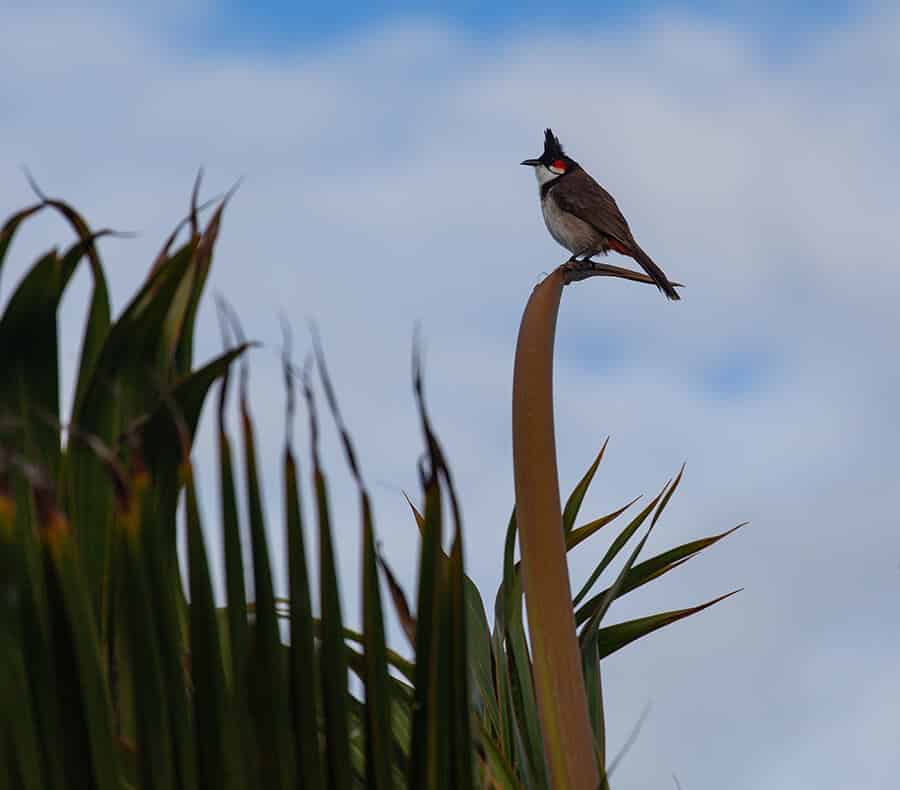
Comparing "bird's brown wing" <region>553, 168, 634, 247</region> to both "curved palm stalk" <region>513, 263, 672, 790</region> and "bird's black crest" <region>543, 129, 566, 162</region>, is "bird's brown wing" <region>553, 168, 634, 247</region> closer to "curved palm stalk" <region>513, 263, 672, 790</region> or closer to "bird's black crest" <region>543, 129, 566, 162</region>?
"bird's black crest" <region>543, 129, 566, 162</region>

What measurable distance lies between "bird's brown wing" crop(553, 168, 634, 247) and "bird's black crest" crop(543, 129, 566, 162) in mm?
494

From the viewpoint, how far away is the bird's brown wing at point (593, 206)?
28.7ft

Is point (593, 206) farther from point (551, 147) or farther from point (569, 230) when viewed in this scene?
point (551, 147)

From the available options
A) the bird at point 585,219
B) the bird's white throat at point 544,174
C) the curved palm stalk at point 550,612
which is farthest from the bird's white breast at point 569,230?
the curved palm stalk at point 550,612

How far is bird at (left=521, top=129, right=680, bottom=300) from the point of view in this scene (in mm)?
8688

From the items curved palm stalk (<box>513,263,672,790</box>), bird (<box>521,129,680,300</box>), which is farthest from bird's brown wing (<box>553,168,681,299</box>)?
curved palm stalk (<box>513,263,672,790</box>)

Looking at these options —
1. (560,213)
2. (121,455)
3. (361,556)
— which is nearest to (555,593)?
(361,556)

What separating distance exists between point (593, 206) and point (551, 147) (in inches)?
50.5


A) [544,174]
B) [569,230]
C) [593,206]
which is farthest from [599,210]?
[544,174]

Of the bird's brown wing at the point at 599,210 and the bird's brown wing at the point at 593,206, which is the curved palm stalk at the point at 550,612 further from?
the bird's brown wing at the point at 593,206

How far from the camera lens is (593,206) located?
8953 mm

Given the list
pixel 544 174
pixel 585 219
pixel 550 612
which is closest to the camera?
pixel 550 612

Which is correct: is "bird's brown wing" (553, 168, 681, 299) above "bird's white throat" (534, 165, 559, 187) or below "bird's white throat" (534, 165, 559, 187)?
below

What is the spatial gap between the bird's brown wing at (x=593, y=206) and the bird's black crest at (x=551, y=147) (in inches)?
19.5
